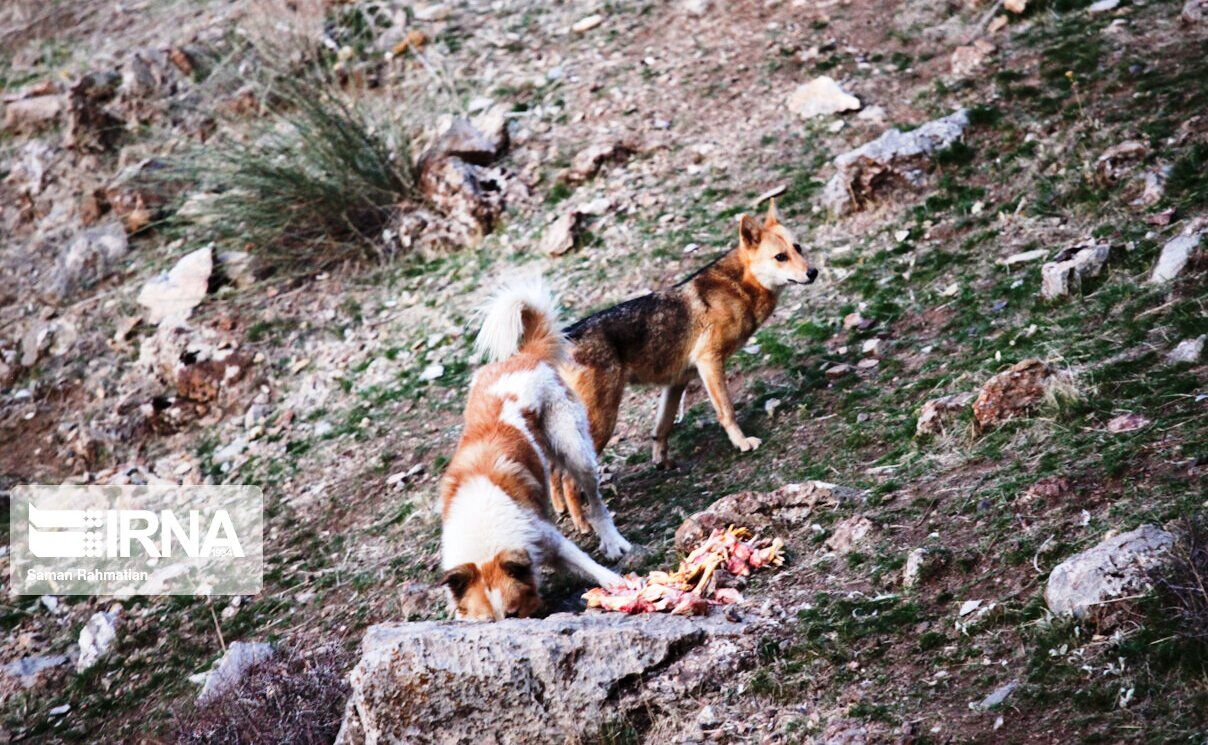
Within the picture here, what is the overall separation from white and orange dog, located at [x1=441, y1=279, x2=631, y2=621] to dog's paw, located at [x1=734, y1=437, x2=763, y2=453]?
1171 millimetres

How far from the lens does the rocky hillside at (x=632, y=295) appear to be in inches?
195

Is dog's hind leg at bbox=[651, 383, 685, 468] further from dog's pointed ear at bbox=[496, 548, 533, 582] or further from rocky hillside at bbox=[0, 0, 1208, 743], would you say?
dog's pointed ear at bbox=[496, 548, 533, 582]

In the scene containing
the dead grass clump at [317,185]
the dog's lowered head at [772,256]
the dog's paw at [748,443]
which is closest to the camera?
the dog's paw at [748,443]

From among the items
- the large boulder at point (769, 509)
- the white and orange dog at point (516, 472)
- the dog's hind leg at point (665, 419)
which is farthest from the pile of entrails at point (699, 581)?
the dog's hind leg at point (665, 419)

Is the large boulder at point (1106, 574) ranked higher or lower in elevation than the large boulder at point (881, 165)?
higher

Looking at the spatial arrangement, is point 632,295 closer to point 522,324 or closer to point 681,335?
point 681,335

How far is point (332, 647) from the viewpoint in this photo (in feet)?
21.8

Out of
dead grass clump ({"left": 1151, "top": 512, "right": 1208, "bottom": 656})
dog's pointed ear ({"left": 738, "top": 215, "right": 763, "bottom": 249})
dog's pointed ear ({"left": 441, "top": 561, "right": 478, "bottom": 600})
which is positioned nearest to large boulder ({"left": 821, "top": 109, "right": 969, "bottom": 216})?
dog's pointed ear ({"left": 738, "top": 215, "right": 763, "bottom": 249})

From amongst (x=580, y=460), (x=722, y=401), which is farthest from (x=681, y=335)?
(x=580, y=460)

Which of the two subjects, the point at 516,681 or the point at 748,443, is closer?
the point at 516,681

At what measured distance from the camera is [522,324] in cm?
723

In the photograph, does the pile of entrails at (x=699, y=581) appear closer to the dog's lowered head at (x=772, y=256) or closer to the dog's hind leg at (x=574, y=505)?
the dog's hind leg at (x=574, y=505)

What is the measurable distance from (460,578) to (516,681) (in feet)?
2.85

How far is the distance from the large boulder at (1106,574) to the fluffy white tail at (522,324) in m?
3.41
